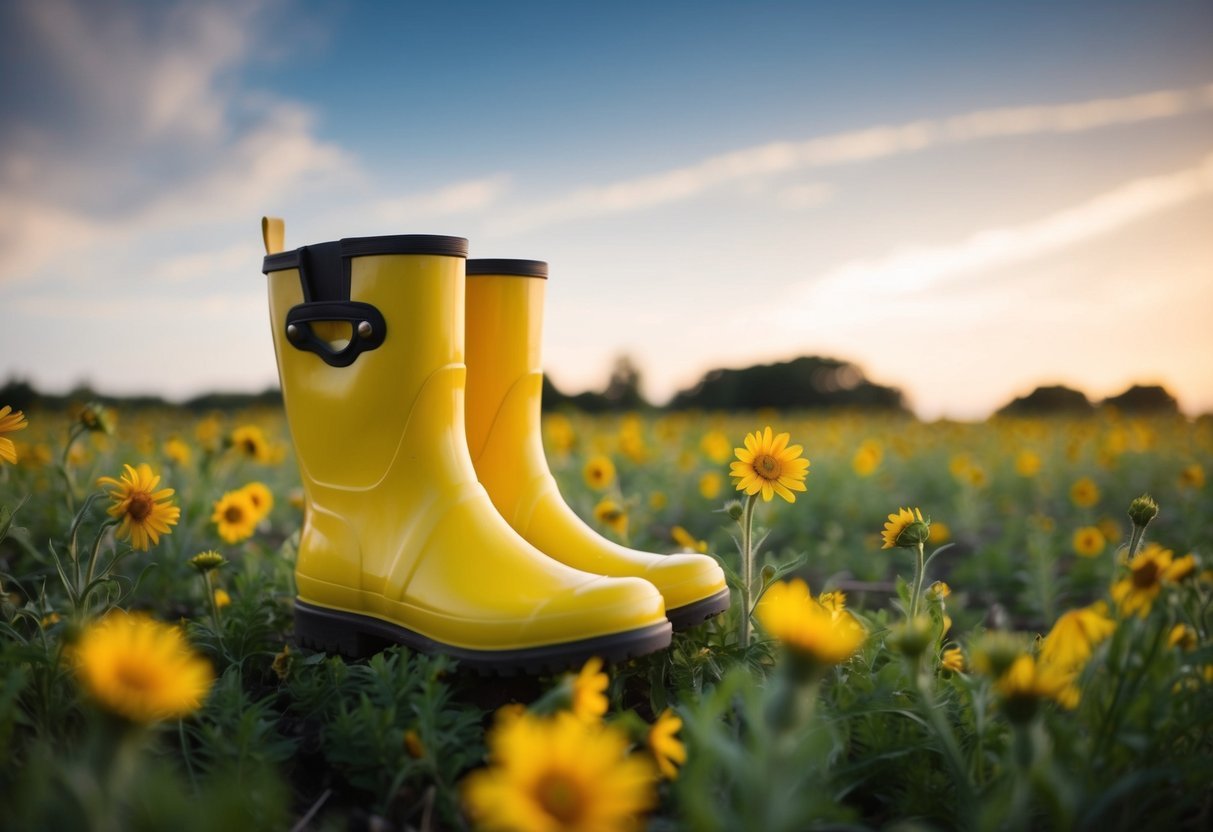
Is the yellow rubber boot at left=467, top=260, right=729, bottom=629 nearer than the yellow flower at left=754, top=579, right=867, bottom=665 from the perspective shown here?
No

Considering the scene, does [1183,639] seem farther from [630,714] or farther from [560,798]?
[560,798]

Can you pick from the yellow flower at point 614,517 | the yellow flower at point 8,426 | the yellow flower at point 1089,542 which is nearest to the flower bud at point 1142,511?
the yellow flower at point 614,517

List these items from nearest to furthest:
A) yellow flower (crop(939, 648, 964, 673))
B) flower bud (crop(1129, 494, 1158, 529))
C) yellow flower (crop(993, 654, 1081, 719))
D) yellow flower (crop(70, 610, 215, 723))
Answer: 1. yellow flower (crop(70, 610, 215, 723))
2. yellow flower (crop(993, 654, 1081, 719))
3. flower bud (crop(1129, 494, 1158, 529))
4. yellow flower (crop(939, 648, 964, 673))

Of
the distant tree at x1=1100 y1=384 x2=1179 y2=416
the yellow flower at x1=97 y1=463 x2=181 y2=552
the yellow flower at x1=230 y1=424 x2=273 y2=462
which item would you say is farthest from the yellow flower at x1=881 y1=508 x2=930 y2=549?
the distant tree at x1=1100 y1=384 x2=1179 y2=416

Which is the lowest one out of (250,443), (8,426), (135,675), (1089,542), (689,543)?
(1089,542)

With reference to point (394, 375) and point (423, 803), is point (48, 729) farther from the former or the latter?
point (394, 375)

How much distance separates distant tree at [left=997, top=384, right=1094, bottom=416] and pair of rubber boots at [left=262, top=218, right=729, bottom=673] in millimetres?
→ 9305

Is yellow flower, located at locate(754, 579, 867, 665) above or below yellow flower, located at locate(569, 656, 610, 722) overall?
above

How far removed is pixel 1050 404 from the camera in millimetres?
10211

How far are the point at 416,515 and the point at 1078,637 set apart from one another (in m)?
1.16

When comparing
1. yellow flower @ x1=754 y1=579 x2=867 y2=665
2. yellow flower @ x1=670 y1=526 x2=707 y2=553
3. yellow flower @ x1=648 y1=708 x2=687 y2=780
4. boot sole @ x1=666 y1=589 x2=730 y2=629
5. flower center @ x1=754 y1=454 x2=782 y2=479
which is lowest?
yellow flower @ x1=648 y1=708 x2=687 y2=780

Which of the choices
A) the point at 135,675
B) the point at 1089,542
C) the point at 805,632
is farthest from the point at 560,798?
the point at 1089,542

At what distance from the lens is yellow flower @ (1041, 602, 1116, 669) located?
125 centimetres

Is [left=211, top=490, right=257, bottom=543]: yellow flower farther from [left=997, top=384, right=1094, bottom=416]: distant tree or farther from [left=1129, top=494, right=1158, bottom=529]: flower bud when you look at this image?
[left=997, top=384, right=1094, bottom=416]: distant tree
